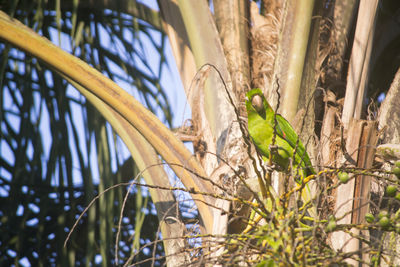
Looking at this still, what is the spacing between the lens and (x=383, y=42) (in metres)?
2.49

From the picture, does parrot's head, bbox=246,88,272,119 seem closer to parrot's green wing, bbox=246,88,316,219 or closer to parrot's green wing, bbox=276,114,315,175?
parrot's green wing, bbox=246,88,316,219

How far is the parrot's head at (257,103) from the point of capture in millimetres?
1999

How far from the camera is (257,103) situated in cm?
212

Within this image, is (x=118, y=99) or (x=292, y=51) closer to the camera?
(x=118, y=99)

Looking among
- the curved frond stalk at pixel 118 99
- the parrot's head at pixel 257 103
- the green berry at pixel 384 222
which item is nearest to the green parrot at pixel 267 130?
the parrot's head at pixel 257 103

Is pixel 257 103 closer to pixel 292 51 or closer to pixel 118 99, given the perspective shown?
pixel 292 51

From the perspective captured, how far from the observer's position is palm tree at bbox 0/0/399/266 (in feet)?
5.70

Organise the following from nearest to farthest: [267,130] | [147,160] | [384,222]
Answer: [384,222], [147,160], [267,130]

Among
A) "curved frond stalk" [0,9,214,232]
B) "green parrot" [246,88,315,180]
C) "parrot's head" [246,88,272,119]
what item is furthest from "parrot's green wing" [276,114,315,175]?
"curved frond stalk" [0,9,214,232]

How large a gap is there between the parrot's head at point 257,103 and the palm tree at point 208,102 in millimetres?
60

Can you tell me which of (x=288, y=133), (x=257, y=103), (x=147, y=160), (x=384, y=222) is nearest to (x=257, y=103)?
(x=257, y=103)

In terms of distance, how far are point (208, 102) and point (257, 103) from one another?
0.25m

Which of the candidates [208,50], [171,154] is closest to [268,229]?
[171,154]

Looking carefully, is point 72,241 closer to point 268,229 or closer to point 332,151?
point 332,151
